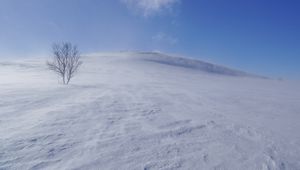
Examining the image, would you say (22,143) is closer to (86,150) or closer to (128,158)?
(86,150)

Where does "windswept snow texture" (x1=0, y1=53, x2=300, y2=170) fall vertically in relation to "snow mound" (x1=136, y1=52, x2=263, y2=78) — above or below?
below

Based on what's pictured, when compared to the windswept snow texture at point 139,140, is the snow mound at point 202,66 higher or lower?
higher

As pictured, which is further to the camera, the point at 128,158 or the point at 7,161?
the point at 128,158

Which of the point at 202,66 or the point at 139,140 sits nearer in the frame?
the point at 139,140

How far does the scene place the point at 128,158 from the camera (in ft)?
18.5

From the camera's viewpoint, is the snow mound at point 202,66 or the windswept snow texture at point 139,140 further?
the snow mound at point 202,66

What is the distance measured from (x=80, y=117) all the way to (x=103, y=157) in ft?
13.2

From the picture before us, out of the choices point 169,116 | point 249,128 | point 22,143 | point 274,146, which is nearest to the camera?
point 22,143

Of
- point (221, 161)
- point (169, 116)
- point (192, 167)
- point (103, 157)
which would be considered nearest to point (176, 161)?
point (192, 167)

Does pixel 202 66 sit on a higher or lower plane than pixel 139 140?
higher

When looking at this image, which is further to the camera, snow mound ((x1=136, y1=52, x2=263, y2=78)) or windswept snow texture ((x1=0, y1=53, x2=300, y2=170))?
snow mound ((x1=136, y1=52, x2=263, y2=78))

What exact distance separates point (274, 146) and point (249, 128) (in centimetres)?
187

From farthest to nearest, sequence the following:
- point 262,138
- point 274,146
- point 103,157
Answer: point 262,138, point 274,146, point 103,157

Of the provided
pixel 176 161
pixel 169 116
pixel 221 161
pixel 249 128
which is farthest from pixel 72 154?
pixel 249 128
